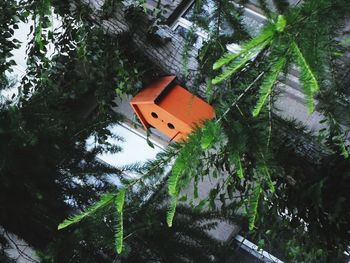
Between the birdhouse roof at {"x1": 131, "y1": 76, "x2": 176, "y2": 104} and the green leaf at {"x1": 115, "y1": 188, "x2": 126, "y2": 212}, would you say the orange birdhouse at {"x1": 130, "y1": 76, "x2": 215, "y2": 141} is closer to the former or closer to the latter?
the birdhouse roof at {"x1": 131, "y1": 76, "x2": 176, "y2": 104}

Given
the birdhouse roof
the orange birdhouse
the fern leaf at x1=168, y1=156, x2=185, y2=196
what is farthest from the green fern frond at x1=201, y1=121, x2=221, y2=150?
the birdhouse roof

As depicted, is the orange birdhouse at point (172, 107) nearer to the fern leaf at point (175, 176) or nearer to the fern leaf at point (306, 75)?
the fern leaf at point (175, 176)

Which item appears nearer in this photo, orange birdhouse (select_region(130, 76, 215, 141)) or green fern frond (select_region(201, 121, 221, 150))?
green fern frond (select_region(201, 121, 221, 150))

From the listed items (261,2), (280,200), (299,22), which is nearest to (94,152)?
(280,200)

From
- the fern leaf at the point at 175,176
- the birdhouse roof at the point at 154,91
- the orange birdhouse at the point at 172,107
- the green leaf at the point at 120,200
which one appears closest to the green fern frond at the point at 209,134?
the fern leaf at the point at 175,176

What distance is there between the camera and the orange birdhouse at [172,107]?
2.81 meters

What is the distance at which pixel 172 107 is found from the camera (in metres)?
2.86

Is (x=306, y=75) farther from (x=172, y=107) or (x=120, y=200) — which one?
(x=172, y=107)

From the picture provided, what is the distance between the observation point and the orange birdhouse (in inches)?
110

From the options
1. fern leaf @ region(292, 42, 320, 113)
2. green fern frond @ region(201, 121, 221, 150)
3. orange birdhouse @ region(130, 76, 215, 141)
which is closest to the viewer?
fern leaf @ region(292, 42, 320, 113)

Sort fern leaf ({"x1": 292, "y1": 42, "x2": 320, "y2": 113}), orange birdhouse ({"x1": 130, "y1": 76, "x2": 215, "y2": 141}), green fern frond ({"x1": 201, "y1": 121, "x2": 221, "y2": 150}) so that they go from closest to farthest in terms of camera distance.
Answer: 1. fern leaf ({"x1": 292, "y1": 42, "x2": 320, "y2": 113})
2. green fern frond ({"x1": 201, "y1": 121, "x2": 221, "y2": 150})
3. orange birdhouse ({"x1": 130, "y1": 76, "x2": 215, "y2": 141})

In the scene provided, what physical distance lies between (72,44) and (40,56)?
366 mm

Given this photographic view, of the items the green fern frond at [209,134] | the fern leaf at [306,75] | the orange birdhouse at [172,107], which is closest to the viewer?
the fern leaf at [306,75]

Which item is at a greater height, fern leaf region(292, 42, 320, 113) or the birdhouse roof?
fern leaf region(292, 42, 320, 113)
